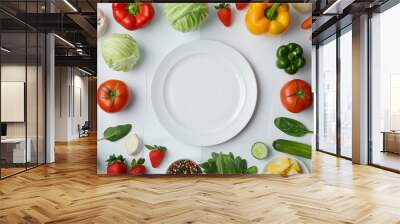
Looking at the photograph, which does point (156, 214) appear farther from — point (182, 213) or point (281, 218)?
point (281, 218)

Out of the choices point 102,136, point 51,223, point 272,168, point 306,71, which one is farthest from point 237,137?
point 51,223

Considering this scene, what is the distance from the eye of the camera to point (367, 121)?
6.19 metres

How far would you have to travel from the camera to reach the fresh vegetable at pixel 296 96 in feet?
15.1

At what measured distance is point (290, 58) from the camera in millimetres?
4648

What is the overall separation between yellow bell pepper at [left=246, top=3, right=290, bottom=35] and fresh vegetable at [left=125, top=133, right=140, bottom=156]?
6.36 feet

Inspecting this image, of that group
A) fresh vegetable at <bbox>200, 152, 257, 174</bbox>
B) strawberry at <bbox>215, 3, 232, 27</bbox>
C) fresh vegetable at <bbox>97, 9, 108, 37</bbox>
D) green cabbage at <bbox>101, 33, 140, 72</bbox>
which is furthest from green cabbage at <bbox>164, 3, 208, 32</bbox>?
fresh vegetable at <bbox>200, 152, 257, 174</bbox>

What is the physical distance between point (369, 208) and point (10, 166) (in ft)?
14.3

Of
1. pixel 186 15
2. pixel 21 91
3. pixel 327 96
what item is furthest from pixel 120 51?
pixel 327 96

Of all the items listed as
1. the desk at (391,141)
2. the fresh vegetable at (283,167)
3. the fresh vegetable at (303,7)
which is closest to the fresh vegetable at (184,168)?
the fresh vegetable at (283,167)

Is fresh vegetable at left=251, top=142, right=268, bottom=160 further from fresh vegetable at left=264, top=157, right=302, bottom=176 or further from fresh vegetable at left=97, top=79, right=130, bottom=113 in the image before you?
fresh vegetable at left=97, top=79, right=130, bottom=113

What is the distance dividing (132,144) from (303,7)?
2.66 m

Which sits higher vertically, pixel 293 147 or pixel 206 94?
pixel 206 94

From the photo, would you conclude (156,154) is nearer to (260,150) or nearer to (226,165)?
(226,165)

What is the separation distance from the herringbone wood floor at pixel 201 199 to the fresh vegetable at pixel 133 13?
1.87 metres
